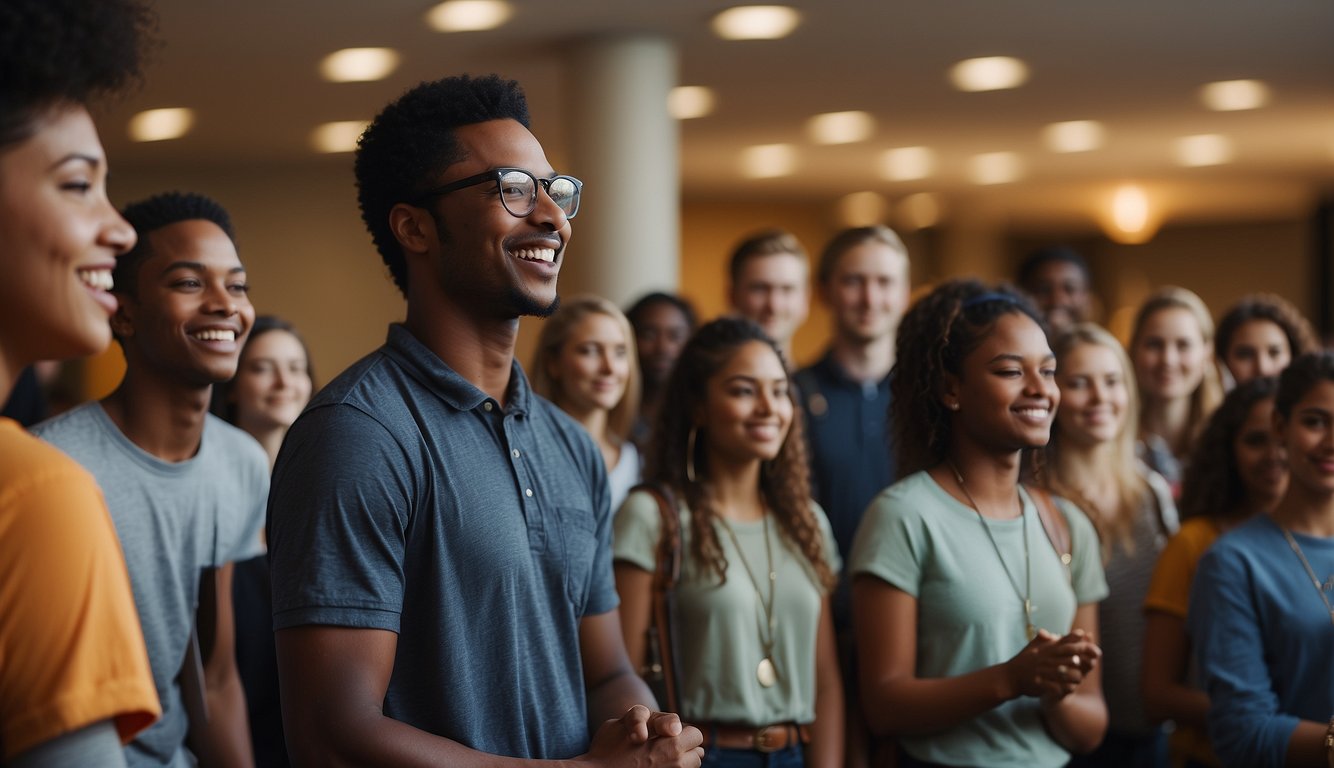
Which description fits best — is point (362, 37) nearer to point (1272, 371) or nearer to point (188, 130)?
point (188, 130)

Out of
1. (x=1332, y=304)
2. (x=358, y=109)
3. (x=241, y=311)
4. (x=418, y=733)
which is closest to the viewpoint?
(x=418, y=733)

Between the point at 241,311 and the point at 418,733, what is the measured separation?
131 cm

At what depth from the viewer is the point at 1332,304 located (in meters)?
16.0

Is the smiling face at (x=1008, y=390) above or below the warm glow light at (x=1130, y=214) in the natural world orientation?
below

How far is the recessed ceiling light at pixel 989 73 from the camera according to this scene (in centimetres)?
831

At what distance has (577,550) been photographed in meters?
2.20

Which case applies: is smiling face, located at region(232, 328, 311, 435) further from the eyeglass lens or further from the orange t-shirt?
the orange t-shirt

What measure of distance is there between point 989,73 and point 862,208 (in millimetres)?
6877

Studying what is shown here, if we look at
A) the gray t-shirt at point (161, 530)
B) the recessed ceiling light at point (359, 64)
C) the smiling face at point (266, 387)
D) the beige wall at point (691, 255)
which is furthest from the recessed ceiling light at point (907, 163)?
the gray t-shirt at point (161, 530)

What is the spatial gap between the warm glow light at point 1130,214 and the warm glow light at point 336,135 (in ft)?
24.2

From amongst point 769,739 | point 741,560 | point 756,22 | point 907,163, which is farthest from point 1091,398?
point 907,163

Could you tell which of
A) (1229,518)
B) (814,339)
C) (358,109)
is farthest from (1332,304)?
(1229,518)

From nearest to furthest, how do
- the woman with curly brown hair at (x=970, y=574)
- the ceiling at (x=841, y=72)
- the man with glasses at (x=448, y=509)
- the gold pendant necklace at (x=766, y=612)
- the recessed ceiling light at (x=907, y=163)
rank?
the man with glasses at (x=448, y=509) < the woman with curly brown hair at (x=970, y=574) < the gold pendant necklace at (x=766, y=612) < the ceiling at (x=841, y=72) < the recessed ceiling light at (x=907, y=163)

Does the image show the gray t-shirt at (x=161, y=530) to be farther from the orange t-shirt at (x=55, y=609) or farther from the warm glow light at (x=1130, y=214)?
the warm glow light at (x=1130, y=214)
